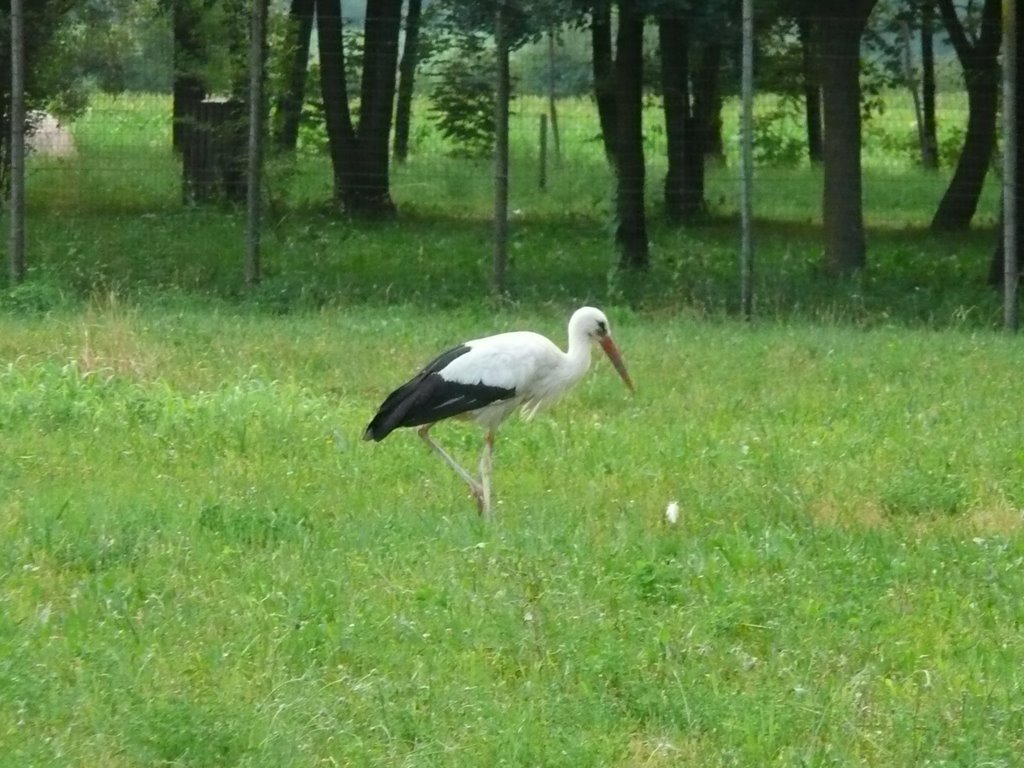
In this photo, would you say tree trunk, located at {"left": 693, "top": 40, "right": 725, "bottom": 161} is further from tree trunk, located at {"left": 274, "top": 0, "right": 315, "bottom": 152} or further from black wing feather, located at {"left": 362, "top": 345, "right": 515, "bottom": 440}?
black wing feather, located at {"left": 362, "top": 345, "right": 515, "bottom": 440}

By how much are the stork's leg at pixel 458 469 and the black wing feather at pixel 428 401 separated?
20 centimetres

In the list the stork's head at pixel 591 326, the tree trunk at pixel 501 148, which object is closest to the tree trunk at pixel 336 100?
the tree trunk at pixel 501 148

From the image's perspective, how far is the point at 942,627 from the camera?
276 inches

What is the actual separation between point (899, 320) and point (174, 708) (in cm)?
1198

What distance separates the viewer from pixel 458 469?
30.8 feet

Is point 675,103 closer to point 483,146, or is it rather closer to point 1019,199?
point 483,146

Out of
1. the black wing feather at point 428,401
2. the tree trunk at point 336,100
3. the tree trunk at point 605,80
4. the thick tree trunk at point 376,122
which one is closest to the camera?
the black wing feather at point 428,401

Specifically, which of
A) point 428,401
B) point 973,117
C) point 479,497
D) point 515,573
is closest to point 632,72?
point 973,117

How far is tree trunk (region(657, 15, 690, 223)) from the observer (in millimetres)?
23828

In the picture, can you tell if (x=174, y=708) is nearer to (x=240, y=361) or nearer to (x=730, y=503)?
(x=730, y=503)

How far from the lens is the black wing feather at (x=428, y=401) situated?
Result: 943cm

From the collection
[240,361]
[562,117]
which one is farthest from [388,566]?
→ [562,117]

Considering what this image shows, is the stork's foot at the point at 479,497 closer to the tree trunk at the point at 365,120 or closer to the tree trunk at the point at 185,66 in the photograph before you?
the tree trunk at the point at 185,66

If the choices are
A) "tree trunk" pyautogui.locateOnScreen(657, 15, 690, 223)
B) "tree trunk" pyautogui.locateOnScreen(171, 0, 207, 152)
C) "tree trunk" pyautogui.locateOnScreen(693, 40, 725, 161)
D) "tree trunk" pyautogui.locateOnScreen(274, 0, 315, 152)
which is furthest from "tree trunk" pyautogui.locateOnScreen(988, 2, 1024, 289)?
"tree trunk" pyautogui.locateOnScreen(171, 0, 207, 152)
